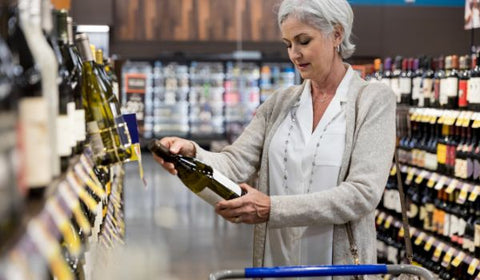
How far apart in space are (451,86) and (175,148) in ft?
11.3

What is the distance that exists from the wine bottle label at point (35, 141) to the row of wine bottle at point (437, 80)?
420cm

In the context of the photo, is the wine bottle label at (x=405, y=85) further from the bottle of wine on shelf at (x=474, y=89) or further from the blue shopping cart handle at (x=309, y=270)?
the blue shopping cart handle at (x=309, y=270)

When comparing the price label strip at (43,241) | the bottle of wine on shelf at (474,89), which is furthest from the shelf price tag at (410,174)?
the price label strip at (43,241)

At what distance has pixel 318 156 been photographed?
8.05 ft

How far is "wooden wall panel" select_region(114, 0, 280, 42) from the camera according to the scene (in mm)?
14156

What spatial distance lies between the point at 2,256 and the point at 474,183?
185 inches

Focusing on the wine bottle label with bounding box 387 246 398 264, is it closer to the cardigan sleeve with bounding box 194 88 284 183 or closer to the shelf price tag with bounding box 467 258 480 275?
the shelf price tag with bounding box 467 258 480 275

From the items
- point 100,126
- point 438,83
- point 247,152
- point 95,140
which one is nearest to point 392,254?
point 438,83

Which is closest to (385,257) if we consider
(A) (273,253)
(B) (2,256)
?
(A) (273,253)

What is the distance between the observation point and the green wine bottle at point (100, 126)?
1.87 m

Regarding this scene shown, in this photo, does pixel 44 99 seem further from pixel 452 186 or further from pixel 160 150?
pixel 452 186

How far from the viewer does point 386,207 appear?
663cm

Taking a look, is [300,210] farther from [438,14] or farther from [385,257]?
[438,14]

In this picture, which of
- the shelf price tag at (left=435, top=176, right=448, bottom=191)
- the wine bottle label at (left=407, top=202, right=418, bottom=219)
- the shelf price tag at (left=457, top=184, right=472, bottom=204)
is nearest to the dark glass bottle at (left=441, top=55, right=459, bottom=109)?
the shelf price tag at (left=435, top=176, right=448, bottom=191)
